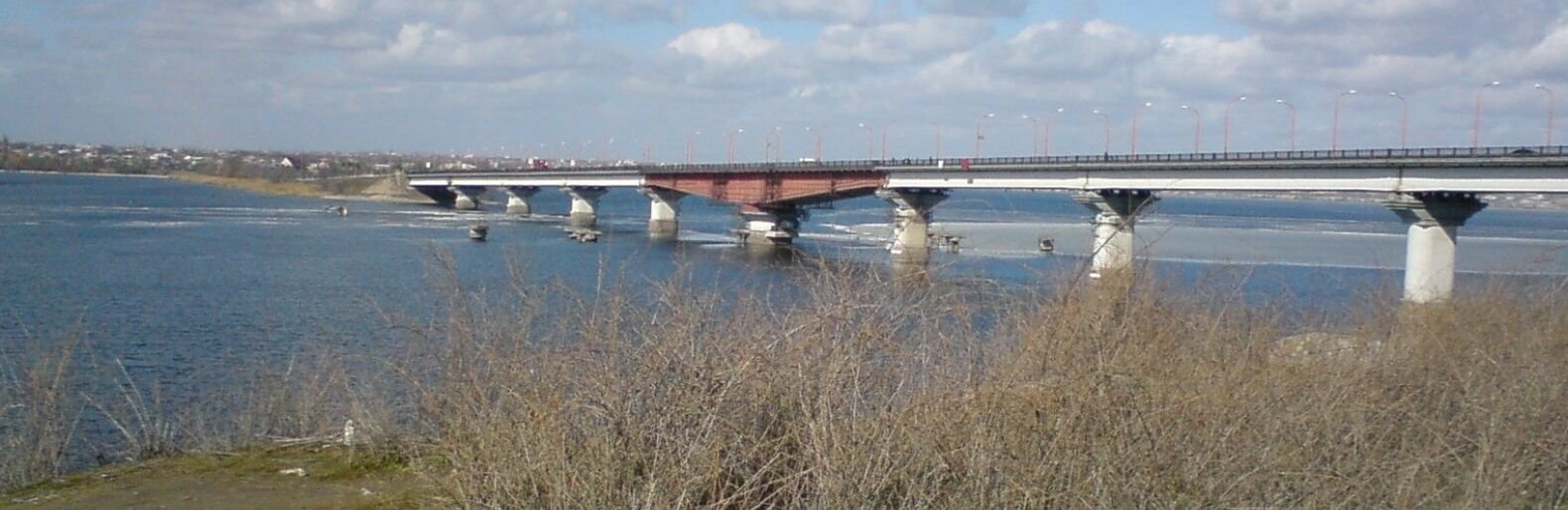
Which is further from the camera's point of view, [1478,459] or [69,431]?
[69,431]

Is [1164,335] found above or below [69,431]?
above

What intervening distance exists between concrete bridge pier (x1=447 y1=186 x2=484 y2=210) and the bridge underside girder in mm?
45391

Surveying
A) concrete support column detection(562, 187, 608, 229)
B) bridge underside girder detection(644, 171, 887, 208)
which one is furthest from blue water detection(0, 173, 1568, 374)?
bridge underside girder detection(644, 171, 887, 208)

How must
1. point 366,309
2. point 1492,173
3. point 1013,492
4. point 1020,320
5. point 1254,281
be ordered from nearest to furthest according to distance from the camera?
1. point 1013,492
2. point 1020,320
3. point 366,309
4. point 1254,281
5. point 1492,173

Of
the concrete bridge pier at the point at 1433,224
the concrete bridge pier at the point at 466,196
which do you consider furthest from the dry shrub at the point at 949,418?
the concrete bridge pier at the point at 466,196

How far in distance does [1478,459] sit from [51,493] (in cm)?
1276

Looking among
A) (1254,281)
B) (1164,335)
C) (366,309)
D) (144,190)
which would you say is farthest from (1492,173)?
(144,190)

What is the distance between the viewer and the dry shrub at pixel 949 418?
26.5 feet

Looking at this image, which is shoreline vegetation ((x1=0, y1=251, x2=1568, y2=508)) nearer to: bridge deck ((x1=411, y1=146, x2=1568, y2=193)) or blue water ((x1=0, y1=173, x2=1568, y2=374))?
blue water ((x1=0, y1=173, x2=1568, y2=374))

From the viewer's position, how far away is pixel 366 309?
34.8 meters

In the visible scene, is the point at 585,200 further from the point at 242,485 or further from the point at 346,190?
the point at 242,485

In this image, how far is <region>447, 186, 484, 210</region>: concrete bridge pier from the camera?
450 ft

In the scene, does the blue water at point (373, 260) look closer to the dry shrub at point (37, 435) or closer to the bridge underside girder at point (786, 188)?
the bridge underside girder at point (786, 188)

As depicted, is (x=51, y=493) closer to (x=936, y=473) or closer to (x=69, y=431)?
(x=69, y=431)
